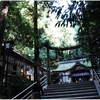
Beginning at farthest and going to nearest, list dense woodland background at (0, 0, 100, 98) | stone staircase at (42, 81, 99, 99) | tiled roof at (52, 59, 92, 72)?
1. tiled roof at (52, 59, 92, 72)
2. stone staircase at (42, 81, 99, 99)
3. dense woodland background at (0, 0, 100, 98)

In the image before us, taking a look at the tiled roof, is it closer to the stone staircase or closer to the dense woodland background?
the dense woodland background

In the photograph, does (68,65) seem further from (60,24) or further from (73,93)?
(60,24)

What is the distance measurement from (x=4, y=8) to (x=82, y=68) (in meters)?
17.7

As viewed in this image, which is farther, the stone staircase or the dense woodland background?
the stone staircase

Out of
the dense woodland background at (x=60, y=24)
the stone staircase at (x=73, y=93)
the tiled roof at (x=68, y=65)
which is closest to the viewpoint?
the dense woodland background at (x=60, y=24)

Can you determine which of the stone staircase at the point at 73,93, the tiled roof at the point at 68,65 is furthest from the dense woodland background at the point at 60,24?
the tiled roof at the point at 68,65

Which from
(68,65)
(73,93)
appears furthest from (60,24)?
(68,65)

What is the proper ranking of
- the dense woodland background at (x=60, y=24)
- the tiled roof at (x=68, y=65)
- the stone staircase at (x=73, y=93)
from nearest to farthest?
1. the dense woodland background at (x=60, y=24)
2. the stone staircase at (x=73, y=93)
3. the tiled roof at (x=68, y=65)

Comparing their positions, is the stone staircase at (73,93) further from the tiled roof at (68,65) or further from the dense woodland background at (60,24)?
the tiled roof at (68,65)

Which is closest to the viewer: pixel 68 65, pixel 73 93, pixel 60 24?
pixel 60 24

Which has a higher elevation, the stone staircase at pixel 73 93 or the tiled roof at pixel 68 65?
the tiled roof at pixel 68 65

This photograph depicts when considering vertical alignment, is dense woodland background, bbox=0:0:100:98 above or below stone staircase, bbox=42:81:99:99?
above

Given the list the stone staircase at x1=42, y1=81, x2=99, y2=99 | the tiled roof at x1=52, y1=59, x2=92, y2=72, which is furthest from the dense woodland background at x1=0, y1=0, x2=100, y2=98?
the tiled roof at x1=52, y1=59, x2=92, y2=72

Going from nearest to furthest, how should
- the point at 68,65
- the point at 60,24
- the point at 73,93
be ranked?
1. the point at 60,24
2. the point at 73,93
3. the point at 68,65
